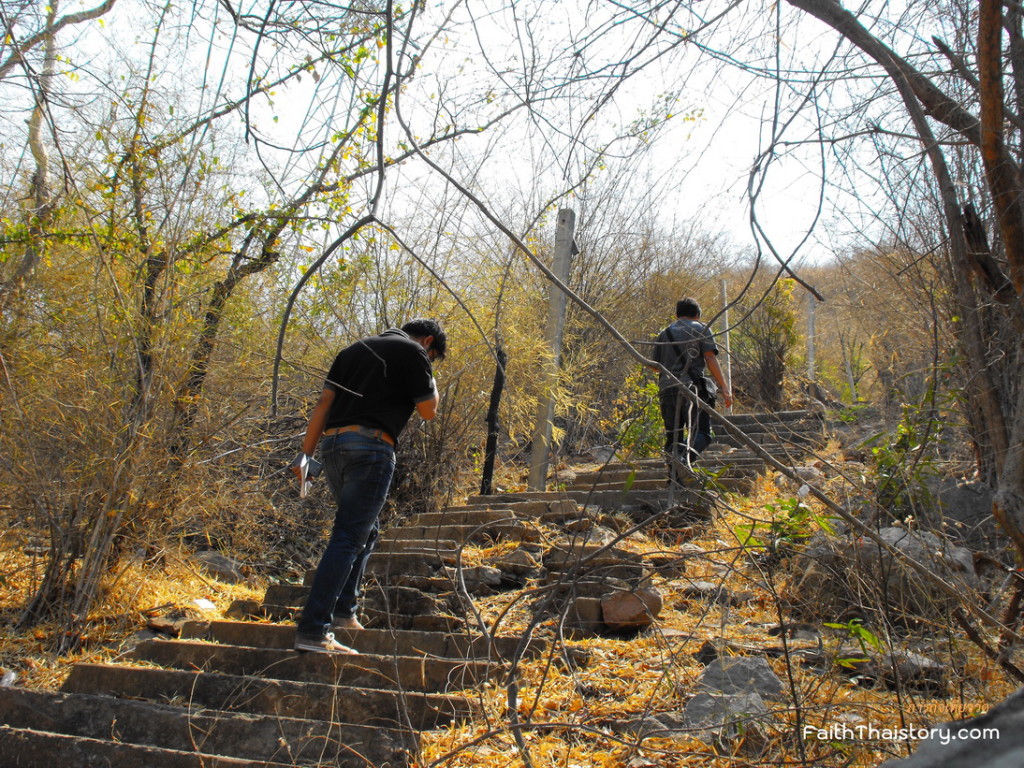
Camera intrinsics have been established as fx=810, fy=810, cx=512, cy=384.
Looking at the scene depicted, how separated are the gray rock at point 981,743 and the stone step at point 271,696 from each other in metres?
2.06

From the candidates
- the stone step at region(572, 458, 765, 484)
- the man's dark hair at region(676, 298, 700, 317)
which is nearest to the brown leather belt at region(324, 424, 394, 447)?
the man's dark hair at region(676, 298, 700, 317)

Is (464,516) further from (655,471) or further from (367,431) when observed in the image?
(367,431)

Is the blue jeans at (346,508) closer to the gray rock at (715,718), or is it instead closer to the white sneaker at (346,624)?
the white sneaker at (346,624)

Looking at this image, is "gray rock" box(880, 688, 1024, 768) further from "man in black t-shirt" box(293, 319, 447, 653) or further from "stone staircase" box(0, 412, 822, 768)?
"man in black t-shirt" box(293, 319, 447, 653)

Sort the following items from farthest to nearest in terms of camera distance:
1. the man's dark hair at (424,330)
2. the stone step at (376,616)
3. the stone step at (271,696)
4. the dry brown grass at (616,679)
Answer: the man's dark hair at (424,330) < the stone step at (376,616) < the stone step at (271,696) < the dry brown grass at (616,679)

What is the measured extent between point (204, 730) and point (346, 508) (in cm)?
115

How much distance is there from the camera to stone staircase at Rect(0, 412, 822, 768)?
2760mm

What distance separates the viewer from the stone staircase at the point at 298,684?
2760mm

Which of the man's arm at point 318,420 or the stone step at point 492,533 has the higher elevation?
the man's arm at point 318,420

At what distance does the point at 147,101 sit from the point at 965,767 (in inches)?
235

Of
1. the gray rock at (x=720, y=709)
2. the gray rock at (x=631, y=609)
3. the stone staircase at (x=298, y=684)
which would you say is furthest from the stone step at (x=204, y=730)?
the gray rock at (x=631, y=609)

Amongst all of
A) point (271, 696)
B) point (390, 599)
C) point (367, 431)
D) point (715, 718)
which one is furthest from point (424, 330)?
point (715, 718)

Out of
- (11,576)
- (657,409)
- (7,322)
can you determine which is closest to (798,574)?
(657,409)

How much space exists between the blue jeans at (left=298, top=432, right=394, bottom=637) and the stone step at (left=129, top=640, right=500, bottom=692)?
16 cm
